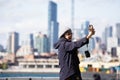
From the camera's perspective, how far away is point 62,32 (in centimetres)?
676

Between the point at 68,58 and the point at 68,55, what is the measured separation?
0.15 ft

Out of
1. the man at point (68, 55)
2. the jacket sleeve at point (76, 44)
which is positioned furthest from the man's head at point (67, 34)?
the jacket sleeve at point (76, 44)

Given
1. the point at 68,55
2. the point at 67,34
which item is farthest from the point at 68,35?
the point at 68,55

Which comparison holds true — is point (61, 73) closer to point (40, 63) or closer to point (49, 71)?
point (49, 71)

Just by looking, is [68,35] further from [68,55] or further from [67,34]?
[68,55]

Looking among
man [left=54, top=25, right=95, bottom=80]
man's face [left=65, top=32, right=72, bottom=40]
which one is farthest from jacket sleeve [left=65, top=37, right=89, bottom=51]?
man's face [left=65, top=32, right=72, bottom=40]

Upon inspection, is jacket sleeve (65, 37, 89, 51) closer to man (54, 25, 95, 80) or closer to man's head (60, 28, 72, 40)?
man (54, 25, 95, 80)

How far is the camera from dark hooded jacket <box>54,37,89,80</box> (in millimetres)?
6523

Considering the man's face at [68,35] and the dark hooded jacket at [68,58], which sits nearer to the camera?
the dark hooded jacket at [68,58]

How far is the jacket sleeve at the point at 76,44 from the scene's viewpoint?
251 inches

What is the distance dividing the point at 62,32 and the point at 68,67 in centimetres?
52

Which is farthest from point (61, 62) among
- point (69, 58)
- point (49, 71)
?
point (49, 71)

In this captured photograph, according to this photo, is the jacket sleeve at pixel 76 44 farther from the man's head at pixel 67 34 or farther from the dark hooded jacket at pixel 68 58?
the man's head at pixel 67 34

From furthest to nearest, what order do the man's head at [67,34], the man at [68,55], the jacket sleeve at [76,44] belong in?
the man's head at [67,34]
the man at [68,55]
the jacket sleeve at [76,44]
